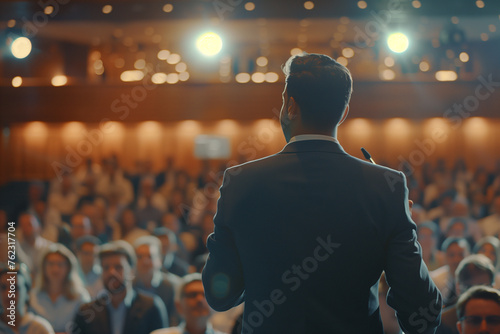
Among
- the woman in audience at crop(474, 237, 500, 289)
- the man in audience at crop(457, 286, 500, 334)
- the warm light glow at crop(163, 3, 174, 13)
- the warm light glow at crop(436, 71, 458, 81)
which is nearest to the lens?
the man in audience at crop(457, 286, 500, 334)

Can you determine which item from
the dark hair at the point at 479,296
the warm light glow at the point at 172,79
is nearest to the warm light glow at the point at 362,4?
the warm light glow at the point at 172,79

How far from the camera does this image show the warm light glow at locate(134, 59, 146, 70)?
12023mm

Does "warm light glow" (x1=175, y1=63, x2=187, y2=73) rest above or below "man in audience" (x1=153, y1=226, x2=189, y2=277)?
above

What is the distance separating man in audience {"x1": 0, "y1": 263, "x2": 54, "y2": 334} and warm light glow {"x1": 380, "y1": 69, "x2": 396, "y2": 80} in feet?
27.7

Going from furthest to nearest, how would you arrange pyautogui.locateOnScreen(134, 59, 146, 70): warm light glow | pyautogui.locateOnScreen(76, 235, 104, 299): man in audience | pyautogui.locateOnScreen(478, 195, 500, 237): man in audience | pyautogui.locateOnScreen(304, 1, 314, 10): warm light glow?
pyautogui.locateOnScreen(134, 59, 146, 70): warm light glow < pyautogui.locateOnScreen(304, 1, 314, 10): warm light glow < pyautogui.locateOnScreen(478, 195, 500, 237): man in audience < pyautogui.locateOnScreen(76, 235, 104, 299): man in audience

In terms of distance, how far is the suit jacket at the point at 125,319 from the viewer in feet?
11.1

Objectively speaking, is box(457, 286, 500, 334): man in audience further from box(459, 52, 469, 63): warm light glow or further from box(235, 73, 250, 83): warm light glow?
box(459, 52, 469, 63): warm light glow

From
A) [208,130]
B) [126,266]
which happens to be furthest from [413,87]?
[126,266]

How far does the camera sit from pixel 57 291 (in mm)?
3801

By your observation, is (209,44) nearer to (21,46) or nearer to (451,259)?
(21,46)

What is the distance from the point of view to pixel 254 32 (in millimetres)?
11344

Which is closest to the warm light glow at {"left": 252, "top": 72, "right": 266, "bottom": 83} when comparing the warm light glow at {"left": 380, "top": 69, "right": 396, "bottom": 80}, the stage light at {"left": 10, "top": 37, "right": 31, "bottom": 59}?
the warm light glow at {"left": 380, "top": 69, "right": 396, "bottom": 80}

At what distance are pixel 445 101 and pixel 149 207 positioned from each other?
6408 mm

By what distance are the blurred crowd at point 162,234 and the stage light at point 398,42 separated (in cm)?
194
